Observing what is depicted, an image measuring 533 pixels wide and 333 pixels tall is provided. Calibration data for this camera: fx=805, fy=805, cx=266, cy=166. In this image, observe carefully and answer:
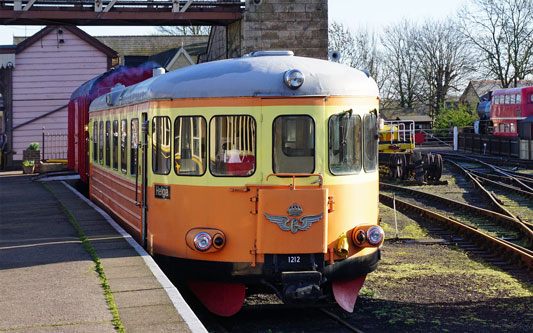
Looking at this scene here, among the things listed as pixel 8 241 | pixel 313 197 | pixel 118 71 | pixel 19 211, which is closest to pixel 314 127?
pixel 313 197

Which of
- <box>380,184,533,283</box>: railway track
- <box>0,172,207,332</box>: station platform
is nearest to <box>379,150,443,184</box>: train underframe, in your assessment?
<box>380,184,533,283</box>: railway track

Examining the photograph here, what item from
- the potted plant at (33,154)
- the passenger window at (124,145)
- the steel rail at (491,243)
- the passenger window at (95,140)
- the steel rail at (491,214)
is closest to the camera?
the passenger window at (124,145)

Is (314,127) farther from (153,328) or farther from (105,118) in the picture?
(105,118)

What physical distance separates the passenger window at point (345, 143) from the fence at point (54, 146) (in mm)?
22994

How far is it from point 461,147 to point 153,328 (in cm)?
4792

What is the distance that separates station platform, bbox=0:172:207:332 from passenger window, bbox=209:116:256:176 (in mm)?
1372

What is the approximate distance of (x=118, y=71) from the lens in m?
17.9

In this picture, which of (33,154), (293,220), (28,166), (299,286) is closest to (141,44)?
(33,154)

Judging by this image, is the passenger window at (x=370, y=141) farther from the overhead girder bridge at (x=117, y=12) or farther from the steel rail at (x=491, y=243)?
the overhead girder bridge at (x=117, y=12)

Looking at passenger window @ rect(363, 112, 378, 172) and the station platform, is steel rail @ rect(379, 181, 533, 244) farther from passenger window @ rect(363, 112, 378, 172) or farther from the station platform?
the station platform

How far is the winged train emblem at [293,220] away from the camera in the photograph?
8422 millimetres

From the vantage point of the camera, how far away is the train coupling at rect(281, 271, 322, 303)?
8398 mm

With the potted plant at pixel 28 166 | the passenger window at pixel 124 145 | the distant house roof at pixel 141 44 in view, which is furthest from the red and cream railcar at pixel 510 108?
the passenger window at pixel 124 145

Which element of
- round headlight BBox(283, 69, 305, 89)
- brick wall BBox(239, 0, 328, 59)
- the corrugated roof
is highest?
the corrugated roof
